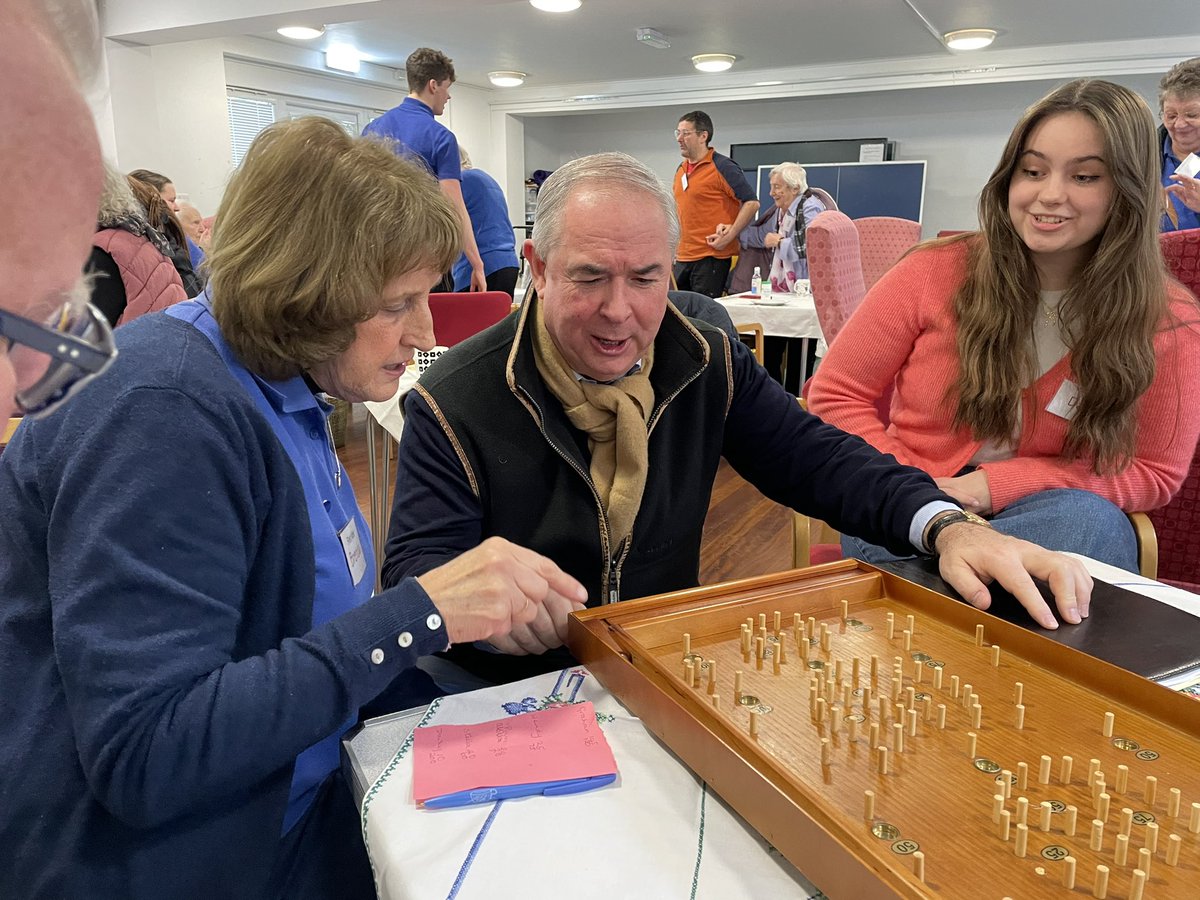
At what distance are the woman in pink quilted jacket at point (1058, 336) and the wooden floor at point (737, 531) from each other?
1218 mm

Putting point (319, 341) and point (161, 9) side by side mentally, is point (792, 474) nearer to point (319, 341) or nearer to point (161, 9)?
point (319, 341)

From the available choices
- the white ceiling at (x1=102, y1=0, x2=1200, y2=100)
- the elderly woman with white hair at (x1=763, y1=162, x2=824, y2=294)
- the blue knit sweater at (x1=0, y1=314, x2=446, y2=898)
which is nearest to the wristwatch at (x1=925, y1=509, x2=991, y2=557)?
the blue knit sweater at (x1=0, y1=314, x2=446, y2=898)

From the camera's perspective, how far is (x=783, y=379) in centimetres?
595

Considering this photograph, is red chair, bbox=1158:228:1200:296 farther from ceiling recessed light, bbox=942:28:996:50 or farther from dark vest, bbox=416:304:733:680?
ceiling recessed light, bbox=942:28:996:50

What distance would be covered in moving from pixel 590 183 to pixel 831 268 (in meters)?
1.58

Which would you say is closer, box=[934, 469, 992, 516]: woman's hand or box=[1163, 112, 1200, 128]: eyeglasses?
box=[934, 469, 992, 516]: woman's hand

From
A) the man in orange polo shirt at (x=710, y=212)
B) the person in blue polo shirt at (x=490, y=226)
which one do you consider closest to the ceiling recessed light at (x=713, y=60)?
the man in orange polo shirt at (x=710, y=212)

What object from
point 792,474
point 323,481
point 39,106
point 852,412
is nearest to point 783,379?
point 852,412

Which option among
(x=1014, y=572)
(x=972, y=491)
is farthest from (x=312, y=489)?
(x=972, y=491)

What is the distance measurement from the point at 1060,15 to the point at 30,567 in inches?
364

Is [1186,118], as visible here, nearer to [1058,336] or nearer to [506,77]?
[1058,336]

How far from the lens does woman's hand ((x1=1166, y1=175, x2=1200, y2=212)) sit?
3.15 meters

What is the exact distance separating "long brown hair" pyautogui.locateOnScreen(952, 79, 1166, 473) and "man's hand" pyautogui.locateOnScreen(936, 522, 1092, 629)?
0.77 metres

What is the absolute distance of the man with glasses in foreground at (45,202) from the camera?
0.40m
